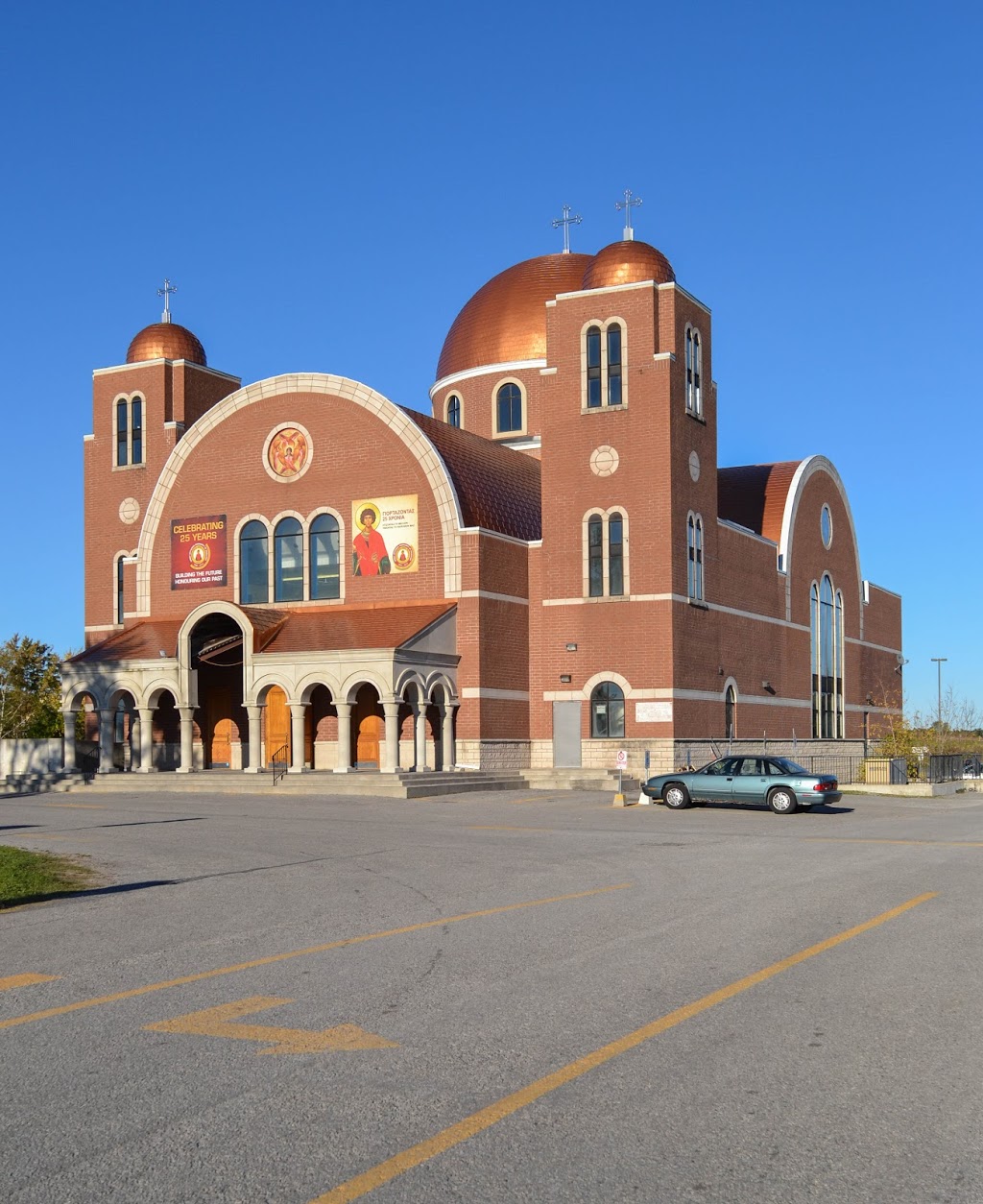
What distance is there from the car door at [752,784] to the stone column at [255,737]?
52.0ft

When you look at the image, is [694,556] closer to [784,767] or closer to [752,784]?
[784,767]

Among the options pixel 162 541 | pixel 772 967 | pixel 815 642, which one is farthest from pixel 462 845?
pixel 815 642

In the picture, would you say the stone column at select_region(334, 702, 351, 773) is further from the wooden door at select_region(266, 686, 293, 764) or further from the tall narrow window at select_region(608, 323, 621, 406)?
the tall narrow window at select_region(608, 323, 621, 406)

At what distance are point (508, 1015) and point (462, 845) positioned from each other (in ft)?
42.2

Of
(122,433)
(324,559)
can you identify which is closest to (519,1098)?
(324,559)

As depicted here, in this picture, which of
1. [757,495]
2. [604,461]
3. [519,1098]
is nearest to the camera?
[519,1098]

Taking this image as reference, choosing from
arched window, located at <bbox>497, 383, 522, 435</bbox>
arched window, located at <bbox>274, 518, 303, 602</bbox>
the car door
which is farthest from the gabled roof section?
the car door

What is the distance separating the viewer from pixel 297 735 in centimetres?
4062

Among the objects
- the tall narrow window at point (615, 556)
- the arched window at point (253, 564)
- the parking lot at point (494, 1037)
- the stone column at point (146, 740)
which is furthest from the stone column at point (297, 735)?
the parking lot at point (494, 1037)

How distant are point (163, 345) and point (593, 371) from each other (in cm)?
1775

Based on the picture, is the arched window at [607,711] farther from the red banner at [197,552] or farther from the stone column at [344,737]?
the red banner at [197,552]

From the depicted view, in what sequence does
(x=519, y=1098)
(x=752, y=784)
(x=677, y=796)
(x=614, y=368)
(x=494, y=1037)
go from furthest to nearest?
(x=614, y=368) → (x=677, y=796) → (x=752, y=784) → (x=494, y=1037) → (x=519, y=1098)

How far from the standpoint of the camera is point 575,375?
4503 cm

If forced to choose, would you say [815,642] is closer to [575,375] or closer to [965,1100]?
[575,375]
